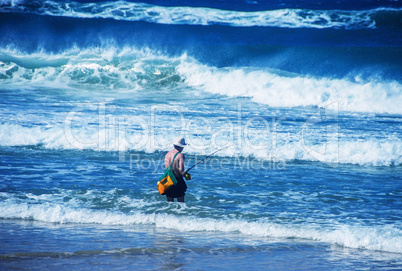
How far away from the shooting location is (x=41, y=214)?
6660 millimetres

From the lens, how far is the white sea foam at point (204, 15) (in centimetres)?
2236

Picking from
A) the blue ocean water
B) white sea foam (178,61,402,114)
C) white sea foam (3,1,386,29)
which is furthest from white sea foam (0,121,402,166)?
white sea foam (3,1,386,29)

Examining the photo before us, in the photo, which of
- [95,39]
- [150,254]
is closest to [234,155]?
[150,254]

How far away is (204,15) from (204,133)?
12.4 meters

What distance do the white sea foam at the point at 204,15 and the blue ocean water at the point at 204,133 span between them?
3.5 inches

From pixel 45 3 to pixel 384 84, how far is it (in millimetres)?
16592

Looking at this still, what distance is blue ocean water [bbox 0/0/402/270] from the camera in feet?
19.0

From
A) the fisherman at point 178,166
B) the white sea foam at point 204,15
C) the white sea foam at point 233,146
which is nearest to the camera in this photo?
the fisherman at point 178,166

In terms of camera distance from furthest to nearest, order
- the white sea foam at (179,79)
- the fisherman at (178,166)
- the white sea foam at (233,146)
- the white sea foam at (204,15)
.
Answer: the white sea foam at (204,15) → the white sea foam at (179,79) → the white sea foam at (233,146) → the fisherman at (178,166)

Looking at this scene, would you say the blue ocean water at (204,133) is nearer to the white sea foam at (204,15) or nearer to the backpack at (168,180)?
the white sea foam at (204,15)

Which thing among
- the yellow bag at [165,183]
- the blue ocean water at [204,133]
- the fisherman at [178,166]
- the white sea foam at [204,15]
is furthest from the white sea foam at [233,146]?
the white sea foam at [204,15]

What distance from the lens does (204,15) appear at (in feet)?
76.1

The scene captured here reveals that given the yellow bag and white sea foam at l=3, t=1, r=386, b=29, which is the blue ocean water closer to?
white sea foam at l=3, t=1, r=386, b=29

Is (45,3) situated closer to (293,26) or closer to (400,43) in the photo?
(293,26)
